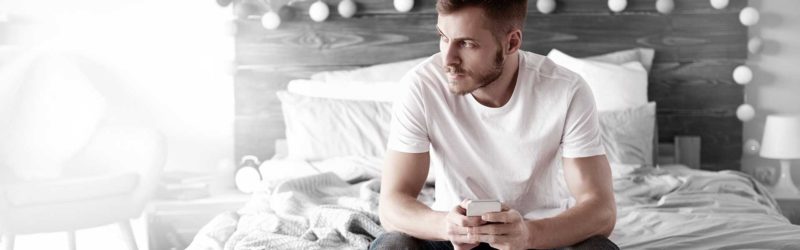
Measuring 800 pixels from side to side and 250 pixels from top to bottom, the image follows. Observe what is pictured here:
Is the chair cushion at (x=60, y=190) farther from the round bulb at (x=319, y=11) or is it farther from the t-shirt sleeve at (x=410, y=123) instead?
the t-shirt sleeve at (x=410, y=123)

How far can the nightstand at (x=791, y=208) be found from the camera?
3115mm

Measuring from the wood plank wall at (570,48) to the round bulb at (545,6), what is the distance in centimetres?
3

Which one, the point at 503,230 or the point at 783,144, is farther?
the point at 783,144

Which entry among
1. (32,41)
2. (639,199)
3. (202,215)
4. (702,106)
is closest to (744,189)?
(639,199)

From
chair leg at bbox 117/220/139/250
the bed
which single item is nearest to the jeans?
the bed

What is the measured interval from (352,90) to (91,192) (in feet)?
3.13

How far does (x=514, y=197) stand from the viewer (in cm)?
172

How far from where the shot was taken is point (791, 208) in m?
3.13

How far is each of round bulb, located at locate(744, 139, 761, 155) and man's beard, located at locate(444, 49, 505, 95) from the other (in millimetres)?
2029

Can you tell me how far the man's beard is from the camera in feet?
5.38

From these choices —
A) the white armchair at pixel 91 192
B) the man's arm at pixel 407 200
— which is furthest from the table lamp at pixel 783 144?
the white armchair at pixel 91 192

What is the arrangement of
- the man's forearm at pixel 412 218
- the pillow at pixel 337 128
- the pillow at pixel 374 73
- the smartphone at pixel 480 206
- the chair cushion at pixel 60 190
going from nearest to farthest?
the smartphone at pixel 480 206 → the man's forearm at pixel 412 218 → the chair cushion at pixel 60 190 → the pillow at pixel 337 128 → the pillow at pixel 374 73

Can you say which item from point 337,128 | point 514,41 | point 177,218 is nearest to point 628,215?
point 514,41

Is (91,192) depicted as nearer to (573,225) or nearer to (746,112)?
(573,225)
